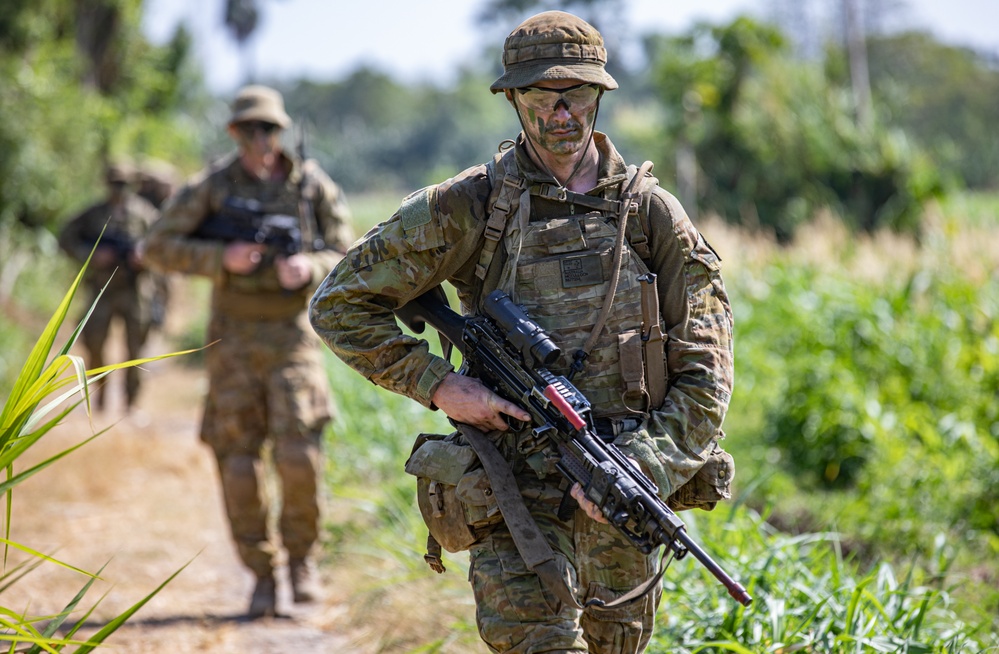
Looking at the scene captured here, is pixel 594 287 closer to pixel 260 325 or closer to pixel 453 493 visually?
pixel 453 493

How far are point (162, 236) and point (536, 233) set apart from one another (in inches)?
120

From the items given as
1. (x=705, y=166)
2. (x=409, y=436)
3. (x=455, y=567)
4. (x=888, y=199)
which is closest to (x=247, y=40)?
(x=705, y=166)

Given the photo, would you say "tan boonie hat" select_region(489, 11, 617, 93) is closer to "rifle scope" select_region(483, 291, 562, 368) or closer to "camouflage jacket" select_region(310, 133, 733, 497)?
"camouflage jacket" select_region(310, 133, 733, 497)

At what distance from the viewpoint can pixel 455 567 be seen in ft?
16.9

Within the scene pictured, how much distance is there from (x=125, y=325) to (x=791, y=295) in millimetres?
6469

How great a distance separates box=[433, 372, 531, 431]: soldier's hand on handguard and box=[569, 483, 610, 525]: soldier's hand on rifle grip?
0.27 meters

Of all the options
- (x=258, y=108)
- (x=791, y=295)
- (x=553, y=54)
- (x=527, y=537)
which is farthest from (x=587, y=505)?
(x=791, y=295)

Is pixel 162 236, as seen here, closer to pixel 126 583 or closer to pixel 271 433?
pixel 271 433

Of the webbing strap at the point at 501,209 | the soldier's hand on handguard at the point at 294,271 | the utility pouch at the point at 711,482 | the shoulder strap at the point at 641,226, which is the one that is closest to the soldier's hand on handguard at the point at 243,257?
the soldier's hand on handguard at the point at 294,271

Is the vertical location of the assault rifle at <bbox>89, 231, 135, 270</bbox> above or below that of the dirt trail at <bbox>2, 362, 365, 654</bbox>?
above

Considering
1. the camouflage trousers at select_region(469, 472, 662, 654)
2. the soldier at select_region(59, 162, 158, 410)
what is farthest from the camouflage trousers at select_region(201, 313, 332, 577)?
the soldier at select_region(59, 162, 158, 410)

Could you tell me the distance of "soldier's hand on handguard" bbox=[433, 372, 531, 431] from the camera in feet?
10.8

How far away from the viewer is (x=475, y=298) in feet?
11.6

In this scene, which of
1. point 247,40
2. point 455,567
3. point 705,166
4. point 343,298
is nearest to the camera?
point 343,298
